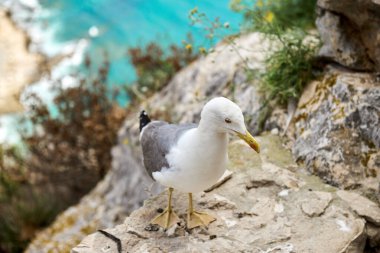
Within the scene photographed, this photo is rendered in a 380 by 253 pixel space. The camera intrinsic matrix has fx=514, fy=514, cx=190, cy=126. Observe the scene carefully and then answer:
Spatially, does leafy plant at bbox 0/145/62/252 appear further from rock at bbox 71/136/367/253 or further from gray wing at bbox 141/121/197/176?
gray wing at bbox 141/121/197/176

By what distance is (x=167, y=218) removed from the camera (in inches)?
116

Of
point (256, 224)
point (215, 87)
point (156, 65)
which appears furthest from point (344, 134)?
point (156, 65)

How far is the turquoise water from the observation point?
26.0ft

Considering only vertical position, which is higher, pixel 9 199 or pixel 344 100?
pixel 344 100

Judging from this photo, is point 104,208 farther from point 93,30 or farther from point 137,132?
point 93,30

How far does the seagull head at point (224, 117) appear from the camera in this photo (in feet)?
8.07

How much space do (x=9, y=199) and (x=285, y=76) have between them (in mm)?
4083

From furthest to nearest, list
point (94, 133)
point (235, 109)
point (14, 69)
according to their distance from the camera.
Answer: point (14, 69) < point (94, 133) < point (235, 109)

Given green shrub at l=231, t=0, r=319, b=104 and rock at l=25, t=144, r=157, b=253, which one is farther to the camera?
rock at l=25, t=144, r=157, b=253

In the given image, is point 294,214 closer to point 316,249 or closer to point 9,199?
point 316,249

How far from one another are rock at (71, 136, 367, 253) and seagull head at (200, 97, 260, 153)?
64 centimetres

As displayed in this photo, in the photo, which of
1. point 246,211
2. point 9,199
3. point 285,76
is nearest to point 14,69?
point 9,199

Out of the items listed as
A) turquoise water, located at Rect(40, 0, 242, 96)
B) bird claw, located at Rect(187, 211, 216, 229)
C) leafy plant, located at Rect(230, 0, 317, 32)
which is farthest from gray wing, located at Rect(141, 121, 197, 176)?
turquoise water, located at Rect(40, 0, 242, 96)

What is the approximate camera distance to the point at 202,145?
8.42 ft
